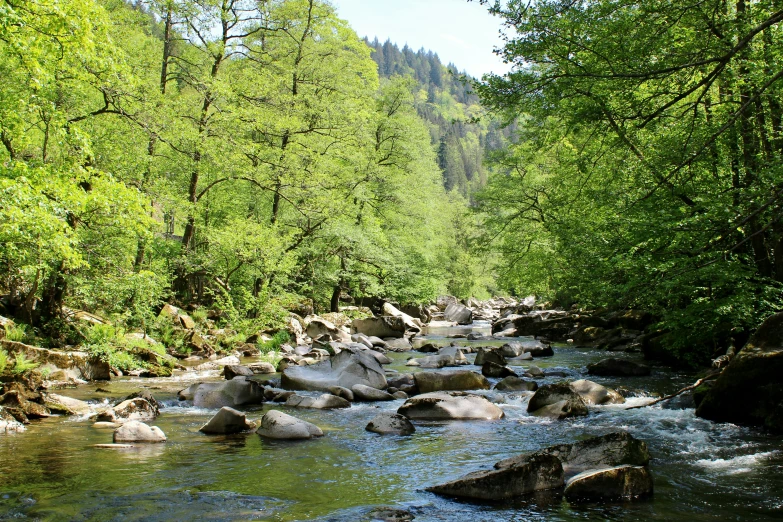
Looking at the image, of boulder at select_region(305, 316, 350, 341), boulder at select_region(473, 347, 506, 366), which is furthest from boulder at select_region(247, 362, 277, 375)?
boulder at select_region(305, 316, 350, 341)

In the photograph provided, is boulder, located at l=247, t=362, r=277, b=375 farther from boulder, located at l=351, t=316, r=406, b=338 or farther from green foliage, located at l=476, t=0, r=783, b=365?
boulder, located at l=351, t=316, r=406, b=338

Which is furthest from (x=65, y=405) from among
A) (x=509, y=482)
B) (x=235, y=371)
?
(x=509, y=482)

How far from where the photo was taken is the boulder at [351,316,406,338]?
23578 mm

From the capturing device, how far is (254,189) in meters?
21.8

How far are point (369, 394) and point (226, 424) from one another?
11.5ft

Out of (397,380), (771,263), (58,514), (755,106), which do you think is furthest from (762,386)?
(58,514)

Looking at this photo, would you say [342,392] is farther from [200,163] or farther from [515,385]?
[200,163]

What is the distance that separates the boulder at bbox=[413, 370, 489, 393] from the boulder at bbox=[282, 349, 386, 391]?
87 cm

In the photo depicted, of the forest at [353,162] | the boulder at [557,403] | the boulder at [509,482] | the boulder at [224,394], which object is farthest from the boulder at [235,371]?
the boulder at [509,482]

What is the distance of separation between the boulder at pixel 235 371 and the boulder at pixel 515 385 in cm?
586

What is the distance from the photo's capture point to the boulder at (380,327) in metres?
23.6

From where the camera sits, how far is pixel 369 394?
10.5 m

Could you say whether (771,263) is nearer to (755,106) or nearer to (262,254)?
(755,106)

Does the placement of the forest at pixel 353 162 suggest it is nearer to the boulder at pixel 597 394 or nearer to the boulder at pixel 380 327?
the boulder at pixel 597 394
